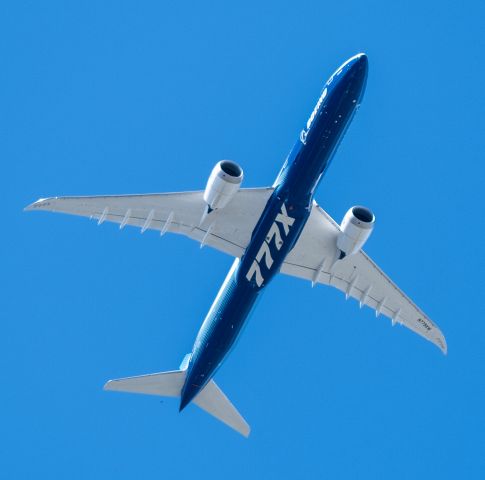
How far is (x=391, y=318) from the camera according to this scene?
41062 millimetres

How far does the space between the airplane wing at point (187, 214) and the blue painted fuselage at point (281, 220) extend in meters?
0.72

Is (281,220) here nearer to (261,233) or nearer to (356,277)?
(261,233)

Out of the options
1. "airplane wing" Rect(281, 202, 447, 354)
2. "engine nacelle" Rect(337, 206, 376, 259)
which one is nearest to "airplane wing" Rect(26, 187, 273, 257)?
"airplane wing" Rect(281, 202, 447, 354)

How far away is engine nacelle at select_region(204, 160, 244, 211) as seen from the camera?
35.5 meters

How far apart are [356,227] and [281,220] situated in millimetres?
3096

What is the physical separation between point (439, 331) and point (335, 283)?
4.80 m

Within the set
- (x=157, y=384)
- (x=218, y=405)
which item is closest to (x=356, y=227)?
(x=218, y=405)

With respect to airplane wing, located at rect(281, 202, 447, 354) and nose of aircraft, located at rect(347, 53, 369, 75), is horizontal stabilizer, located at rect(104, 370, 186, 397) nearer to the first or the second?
airplane wing, located at rect(281, 202, 447, 354)

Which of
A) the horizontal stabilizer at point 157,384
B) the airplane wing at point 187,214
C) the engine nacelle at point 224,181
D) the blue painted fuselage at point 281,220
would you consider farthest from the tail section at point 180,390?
the engine nacelle at point 224,181

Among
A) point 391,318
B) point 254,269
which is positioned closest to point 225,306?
point 254,269

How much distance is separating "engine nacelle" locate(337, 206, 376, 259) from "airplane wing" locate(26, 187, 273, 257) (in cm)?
331

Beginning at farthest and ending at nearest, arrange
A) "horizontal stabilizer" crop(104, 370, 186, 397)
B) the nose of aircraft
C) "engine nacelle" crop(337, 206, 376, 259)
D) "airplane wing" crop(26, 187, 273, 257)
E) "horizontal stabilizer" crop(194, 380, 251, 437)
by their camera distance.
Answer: "horizontal stabilizer" crop(194, 380, 251, 437) < "horizontal stabilizer" crop(104, 370, 186, 397) < "engine nacelle" crop(337, 206, 376, 259) < "airplane wing" crop(26, 187, 273, 257) < the nose of aircraft

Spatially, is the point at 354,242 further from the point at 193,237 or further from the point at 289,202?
the point at 193,237

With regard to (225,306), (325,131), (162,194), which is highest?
(325,131)
